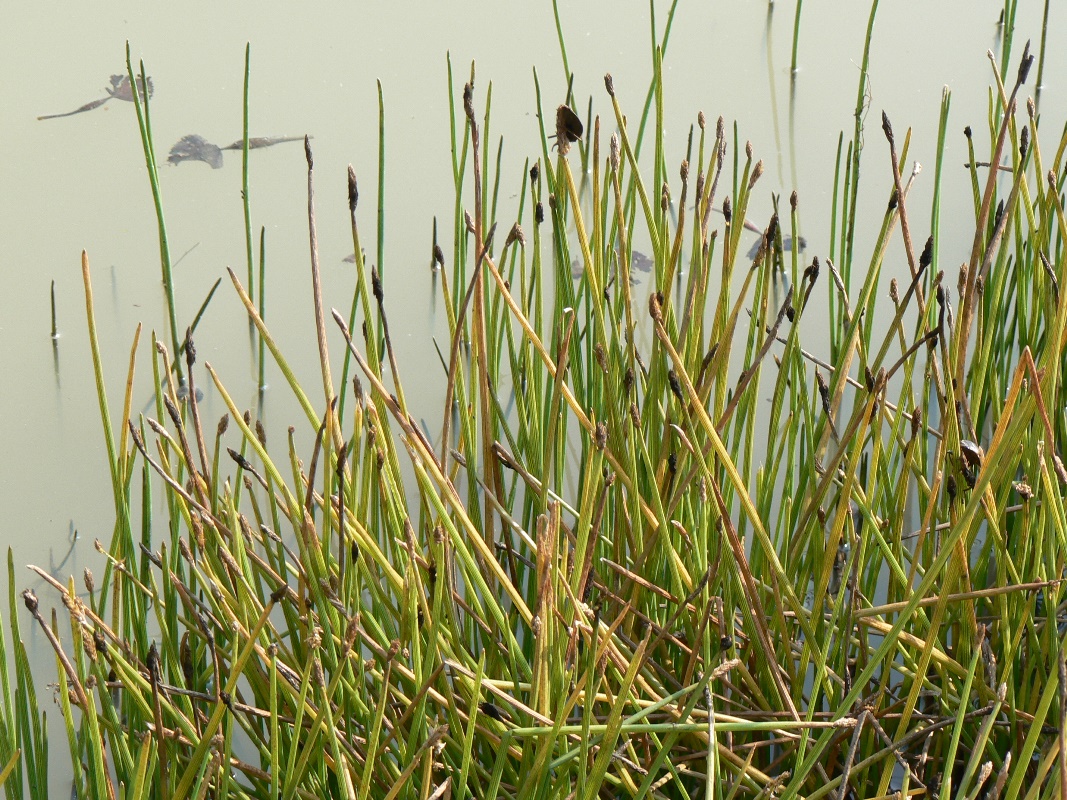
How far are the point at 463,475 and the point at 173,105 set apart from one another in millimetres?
799

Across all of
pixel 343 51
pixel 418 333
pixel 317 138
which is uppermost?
pixel 343 51

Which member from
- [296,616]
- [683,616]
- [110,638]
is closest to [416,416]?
[296,616]

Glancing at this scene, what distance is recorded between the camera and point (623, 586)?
34.6 inches

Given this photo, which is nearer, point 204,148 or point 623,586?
point 623,586

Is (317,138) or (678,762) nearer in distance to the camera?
(678,762)

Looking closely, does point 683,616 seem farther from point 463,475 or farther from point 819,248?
point 819,248

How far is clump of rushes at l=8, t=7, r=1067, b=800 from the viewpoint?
62cm

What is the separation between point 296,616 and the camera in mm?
925

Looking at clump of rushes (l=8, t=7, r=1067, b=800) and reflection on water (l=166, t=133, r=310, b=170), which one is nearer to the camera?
clump of rushes (l=8, t=7, r=1067, b=800)

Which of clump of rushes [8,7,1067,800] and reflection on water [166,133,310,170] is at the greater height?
reflection on water [166,133,310,170]

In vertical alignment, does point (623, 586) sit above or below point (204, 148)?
below

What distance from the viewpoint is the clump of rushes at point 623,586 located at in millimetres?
620

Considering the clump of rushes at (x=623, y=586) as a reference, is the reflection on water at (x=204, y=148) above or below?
above

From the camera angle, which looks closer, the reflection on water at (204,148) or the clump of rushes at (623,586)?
the clump of rushes at (623,586)
